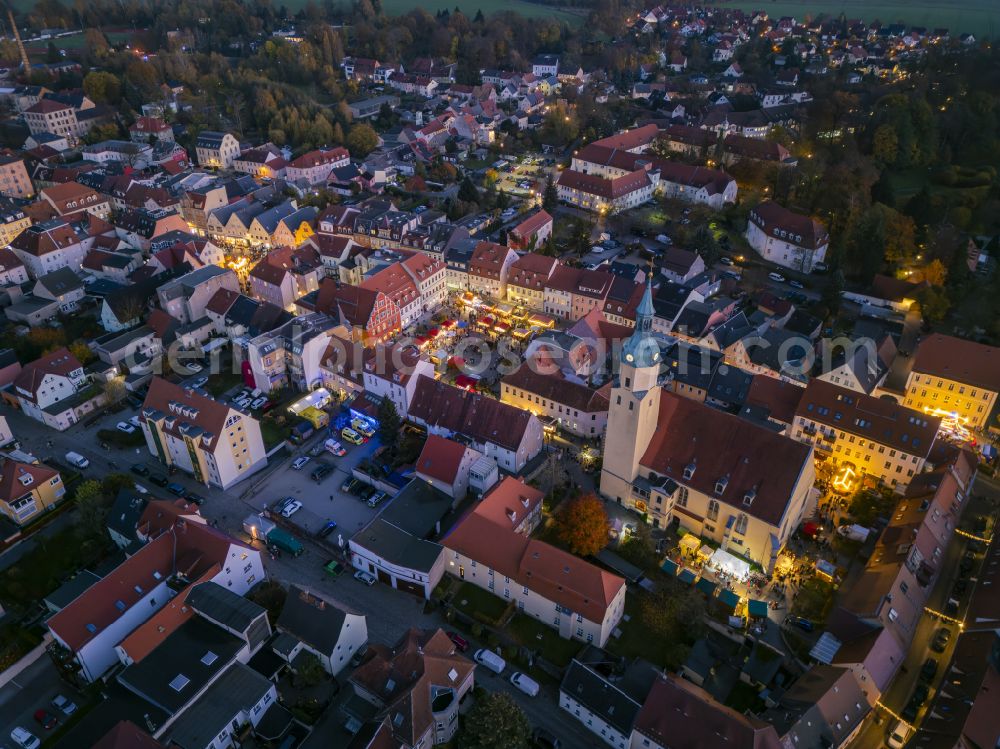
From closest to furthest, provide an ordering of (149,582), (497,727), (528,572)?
1. (497,727)
2. (149,582)
3. (528,572)

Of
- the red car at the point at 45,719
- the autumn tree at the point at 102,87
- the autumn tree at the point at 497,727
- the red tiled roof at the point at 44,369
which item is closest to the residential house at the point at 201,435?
the red tiled roof at the point at 44,369

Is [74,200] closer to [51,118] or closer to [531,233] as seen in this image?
[51,118]

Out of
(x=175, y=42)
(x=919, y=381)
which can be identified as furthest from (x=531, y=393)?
(x=175, y=42)

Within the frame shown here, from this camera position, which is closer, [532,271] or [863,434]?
[863,434]

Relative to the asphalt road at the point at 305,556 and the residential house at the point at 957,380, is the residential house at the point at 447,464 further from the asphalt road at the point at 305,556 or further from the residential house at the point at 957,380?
the residential house at the point at 957,380

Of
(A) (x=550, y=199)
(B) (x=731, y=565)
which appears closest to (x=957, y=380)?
(B) (x=731, y=565)

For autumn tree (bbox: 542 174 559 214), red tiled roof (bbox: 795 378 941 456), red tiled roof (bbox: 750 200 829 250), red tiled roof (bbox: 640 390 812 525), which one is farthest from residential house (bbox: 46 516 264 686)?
red tiled roof (bbox: 750 200 829 250)

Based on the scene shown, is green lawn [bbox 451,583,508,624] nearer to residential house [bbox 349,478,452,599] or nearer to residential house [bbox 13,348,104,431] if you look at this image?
residential house [bbox 349,478,452,599]
